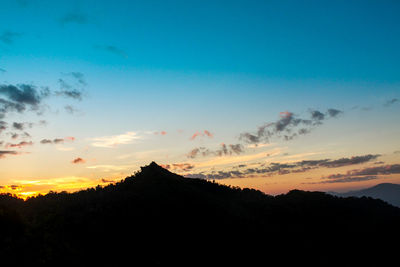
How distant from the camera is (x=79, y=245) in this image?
20.8 metres

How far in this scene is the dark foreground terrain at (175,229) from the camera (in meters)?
20.5

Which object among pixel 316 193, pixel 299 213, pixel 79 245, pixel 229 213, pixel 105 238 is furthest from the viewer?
pixel 316 193

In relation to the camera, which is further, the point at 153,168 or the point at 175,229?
the point at 153,168

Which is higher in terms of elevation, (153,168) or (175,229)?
(153,168)

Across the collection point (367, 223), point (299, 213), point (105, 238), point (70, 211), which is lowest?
point (367, 223)

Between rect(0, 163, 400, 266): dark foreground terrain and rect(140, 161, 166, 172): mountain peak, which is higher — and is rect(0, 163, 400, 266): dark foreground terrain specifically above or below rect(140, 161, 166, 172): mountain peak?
below

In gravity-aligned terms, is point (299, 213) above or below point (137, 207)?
below

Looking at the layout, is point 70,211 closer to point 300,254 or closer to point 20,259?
point 20,259

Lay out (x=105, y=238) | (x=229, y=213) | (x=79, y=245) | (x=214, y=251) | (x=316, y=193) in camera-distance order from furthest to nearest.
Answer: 1. (x=316, y=193)
2. (x=229, y=213)
3. (x=214, y=251)
4. (x=105, y=238)
5. (x=79, y=245)

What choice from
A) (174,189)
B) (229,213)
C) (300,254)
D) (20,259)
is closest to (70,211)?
(20,259)

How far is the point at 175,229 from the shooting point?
27078 mm

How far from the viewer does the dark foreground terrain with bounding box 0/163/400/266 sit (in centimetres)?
2050

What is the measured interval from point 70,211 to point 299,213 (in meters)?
31.9

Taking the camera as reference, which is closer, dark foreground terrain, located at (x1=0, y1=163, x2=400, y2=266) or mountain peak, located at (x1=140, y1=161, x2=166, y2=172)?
dark foreground terrain, located at (x1=0, y1=163, x2=400, y2=266)
